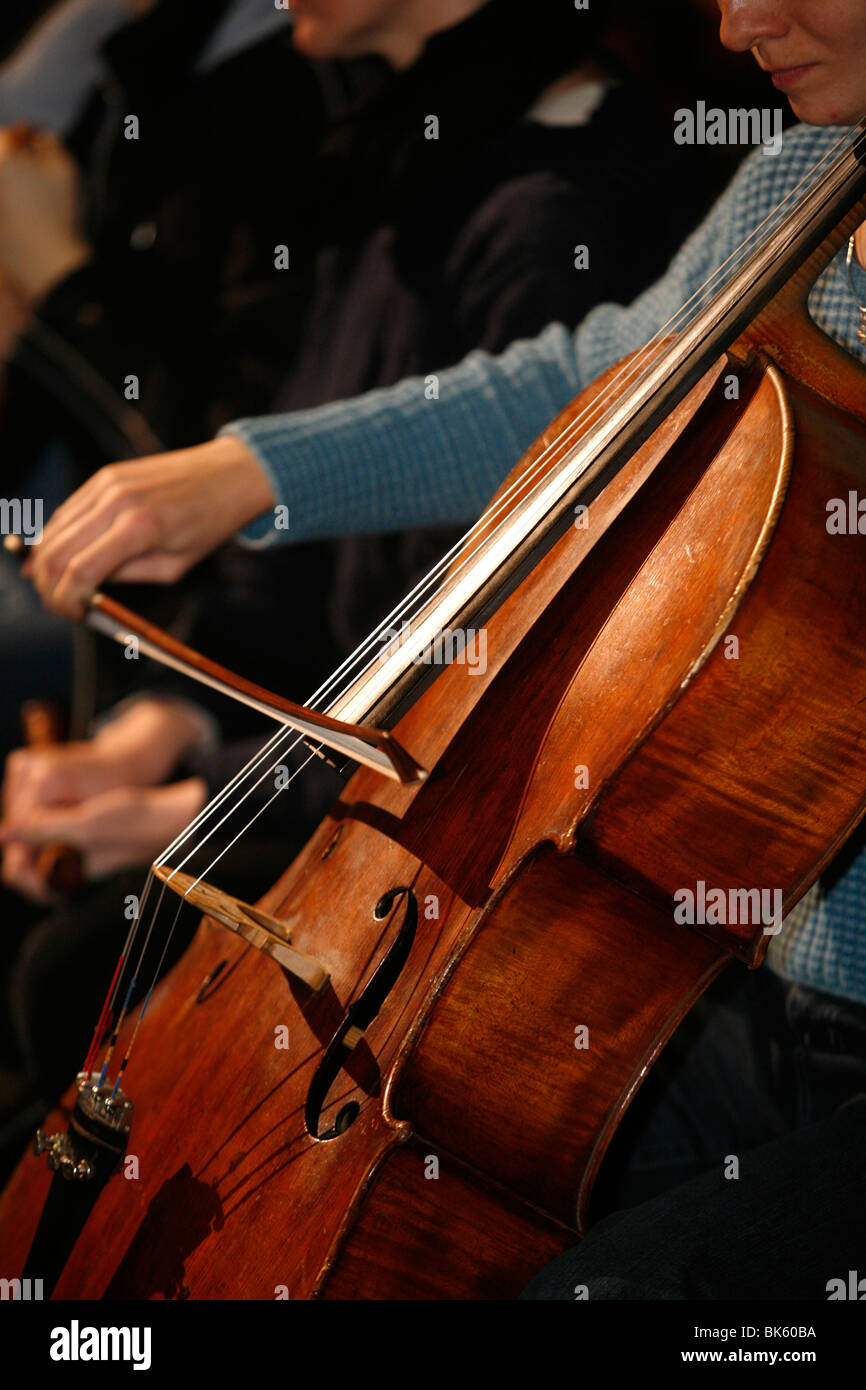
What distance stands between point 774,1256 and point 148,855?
0.71 m

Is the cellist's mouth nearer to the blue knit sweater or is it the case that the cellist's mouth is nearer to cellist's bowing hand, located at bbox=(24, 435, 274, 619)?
the blue knit sweater

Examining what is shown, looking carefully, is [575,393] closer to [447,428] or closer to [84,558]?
[447,428]

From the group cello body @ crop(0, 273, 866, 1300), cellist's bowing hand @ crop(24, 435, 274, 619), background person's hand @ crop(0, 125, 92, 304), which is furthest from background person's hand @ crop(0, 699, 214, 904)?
background person's hand @ crop(0, 125, 92, 304)

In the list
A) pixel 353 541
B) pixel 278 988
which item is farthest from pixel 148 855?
pixel 278 988

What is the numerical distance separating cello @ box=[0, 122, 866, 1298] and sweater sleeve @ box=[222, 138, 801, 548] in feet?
0.55

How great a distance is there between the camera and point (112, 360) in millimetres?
1378

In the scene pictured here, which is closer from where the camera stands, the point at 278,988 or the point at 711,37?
the point at 278,988

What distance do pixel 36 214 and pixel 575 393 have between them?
1.01m

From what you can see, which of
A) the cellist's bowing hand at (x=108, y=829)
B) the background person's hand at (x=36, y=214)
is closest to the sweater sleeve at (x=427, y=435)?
the cellist's bowing hand at (x=108, y=829)

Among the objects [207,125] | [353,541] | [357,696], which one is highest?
[207,125]

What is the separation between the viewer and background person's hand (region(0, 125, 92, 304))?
4.91 feet
